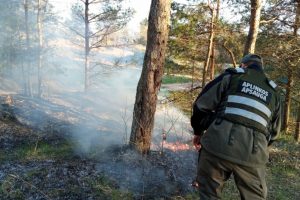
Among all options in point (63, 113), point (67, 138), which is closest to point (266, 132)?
Result: point (67, 138)

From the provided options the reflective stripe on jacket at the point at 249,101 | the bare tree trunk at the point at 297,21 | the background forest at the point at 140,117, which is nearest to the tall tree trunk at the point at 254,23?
the background forest at the point at 140,117

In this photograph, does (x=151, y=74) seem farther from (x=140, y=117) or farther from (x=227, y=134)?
(x=227, y=134)

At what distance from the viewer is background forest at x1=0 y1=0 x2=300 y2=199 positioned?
5641 mm

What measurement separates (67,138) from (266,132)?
9.48 m

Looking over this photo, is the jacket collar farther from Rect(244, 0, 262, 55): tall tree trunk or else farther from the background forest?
Rect(244, 0, 262, 55): tall tree trunk

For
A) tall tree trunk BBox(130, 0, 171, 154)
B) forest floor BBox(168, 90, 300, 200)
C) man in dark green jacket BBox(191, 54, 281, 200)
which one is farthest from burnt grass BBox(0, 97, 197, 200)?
man in dark green jacket BBox(191, 54, 281, 200)

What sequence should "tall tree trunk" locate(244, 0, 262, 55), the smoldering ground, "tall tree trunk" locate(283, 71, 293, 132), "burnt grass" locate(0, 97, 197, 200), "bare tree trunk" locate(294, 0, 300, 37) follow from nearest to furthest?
"burnt grass" locate(0, 97, 197, 200) → the smoldering ground → "tall tree trunk" locate(244, 0, 262, 55) → "bare tree trunk" locate(294, 0, 300, 37) → "tall tree trunk" locate(283, 71, 293, 132)

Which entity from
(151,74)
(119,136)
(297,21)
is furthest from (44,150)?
(297,21)

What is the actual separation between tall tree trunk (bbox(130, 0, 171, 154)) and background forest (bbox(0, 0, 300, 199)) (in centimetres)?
6

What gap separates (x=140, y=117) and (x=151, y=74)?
952 mm

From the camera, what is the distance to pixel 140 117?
6.93 metres

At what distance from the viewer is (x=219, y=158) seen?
11.6ft

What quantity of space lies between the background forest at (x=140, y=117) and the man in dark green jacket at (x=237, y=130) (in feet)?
6.32

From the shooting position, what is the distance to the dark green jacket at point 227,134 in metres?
3.50
